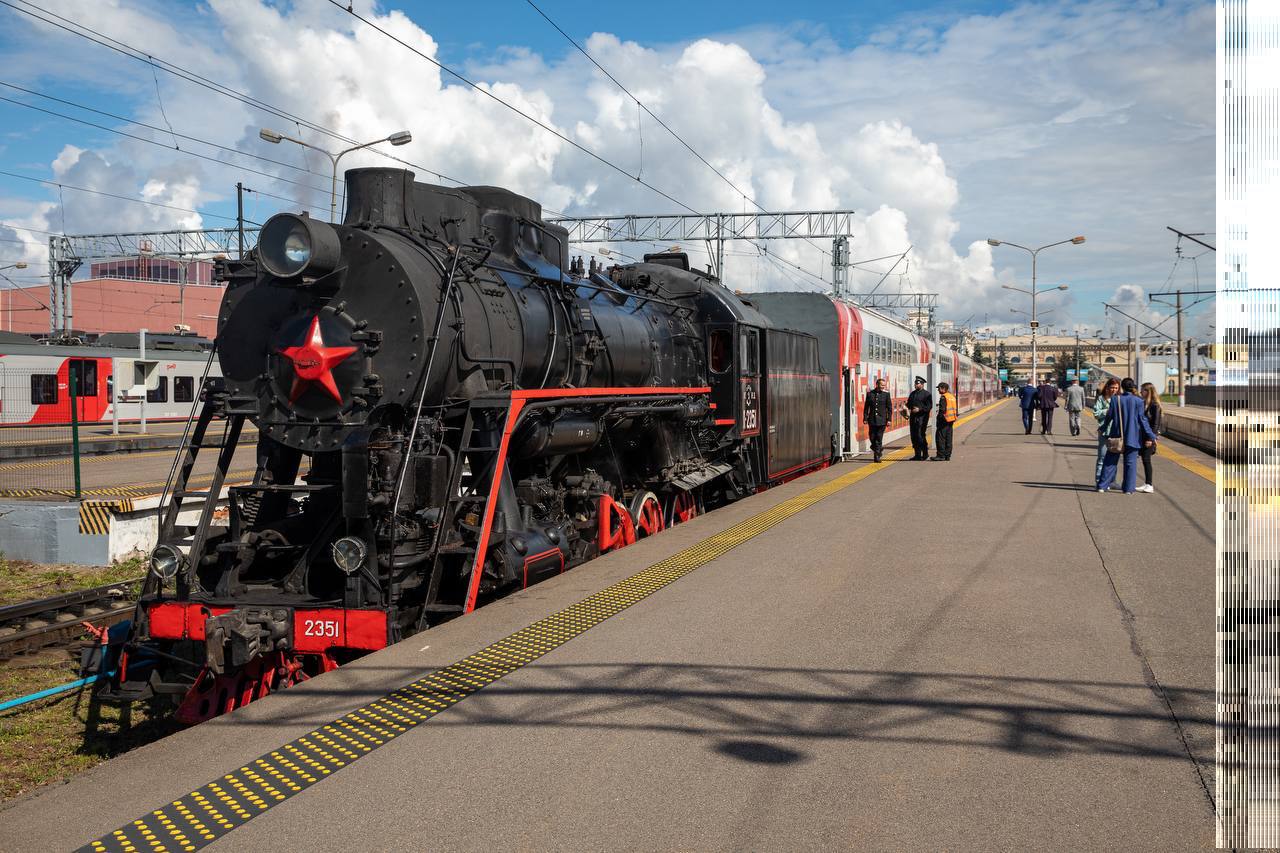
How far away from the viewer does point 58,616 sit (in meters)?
8.34

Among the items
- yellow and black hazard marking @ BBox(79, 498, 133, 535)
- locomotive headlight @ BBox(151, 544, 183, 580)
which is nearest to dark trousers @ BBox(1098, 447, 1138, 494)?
locomotive headlight @ BBox(151, 544, 183, 580)

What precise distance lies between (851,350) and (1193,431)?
9404mm

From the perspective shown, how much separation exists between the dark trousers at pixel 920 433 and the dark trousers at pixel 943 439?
0.30m

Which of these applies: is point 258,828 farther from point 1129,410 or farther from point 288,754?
point 1129,410

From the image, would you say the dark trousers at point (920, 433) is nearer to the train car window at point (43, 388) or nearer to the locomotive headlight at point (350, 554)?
the locomotive headlight at point (350, 554)

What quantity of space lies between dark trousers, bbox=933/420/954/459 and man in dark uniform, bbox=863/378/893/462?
3.74 ft

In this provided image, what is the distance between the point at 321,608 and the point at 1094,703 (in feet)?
14.3

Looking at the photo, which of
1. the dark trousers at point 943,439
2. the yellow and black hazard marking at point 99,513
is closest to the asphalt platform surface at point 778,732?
the yellow and black hazard marking at point 99,513

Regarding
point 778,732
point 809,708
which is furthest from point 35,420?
point 778,732

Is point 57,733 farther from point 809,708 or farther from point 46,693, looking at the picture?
point 809,708

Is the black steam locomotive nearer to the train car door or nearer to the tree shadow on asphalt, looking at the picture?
the tree shadow on asphalt

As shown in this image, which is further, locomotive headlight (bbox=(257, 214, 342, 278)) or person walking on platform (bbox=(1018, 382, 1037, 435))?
person walking on platform (bbox=(1018, 382, 1037, 435))

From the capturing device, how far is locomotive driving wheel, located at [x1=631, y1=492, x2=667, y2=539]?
33.5 ft

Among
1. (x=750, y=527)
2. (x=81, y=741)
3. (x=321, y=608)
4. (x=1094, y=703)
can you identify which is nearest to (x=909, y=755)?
(x=1094, y=703)
